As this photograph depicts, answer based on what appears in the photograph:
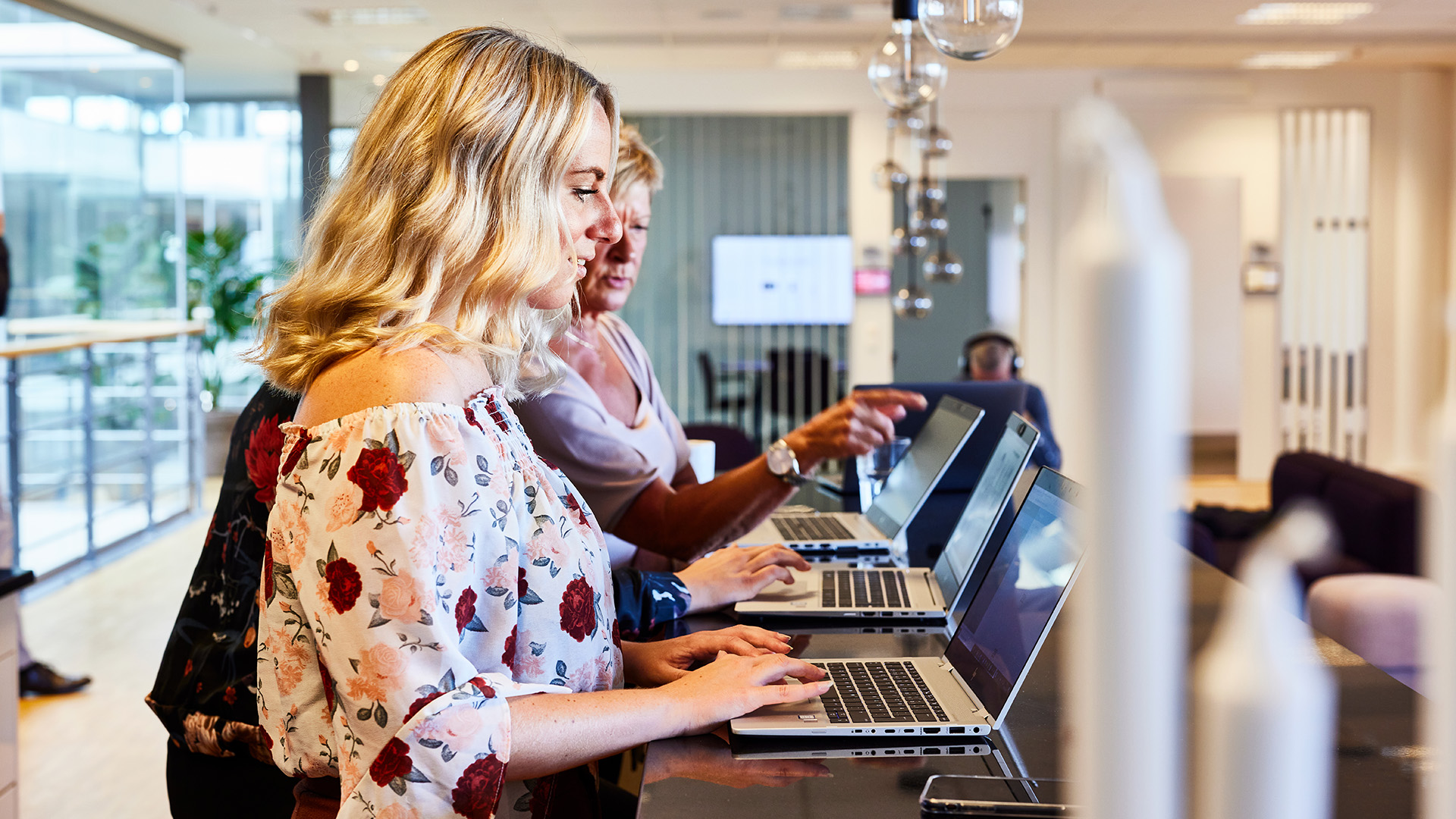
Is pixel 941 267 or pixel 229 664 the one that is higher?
pixel 941 267

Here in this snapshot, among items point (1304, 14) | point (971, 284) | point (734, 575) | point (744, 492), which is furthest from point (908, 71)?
point (971, 284)

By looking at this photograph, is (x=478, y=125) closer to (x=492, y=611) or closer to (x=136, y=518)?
(x=492, y=611)

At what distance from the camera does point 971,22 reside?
5.60ft

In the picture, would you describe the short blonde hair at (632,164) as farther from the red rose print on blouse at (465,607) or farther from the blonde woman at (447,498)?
the red rose print on blouse at (465,607)

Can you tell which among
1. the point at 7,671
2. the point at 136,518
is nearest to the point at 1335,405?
the point at 136,518

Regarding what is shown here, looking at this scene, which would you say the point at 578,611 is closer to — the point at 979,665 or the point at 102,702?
the point at 979,665

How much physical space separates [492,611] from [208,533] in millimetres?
497

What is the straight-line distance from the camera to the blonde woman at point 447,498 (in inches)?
36.2

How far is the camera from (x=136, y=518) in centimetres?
643

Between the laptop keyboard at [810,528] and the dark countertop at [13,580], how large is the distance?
1.39 meters

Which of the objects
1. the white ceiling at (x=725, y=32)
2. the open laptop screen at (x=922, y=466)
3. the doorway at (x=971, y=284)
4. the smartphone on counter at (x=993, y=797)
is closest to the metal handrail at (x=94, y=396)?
the white ceiling at (x=725, y=32)

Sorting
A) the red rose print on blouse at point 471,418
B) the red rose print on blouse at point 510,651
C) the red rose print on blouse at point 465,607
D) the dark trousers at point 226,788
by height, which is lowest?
the dark trousers at point 226,788

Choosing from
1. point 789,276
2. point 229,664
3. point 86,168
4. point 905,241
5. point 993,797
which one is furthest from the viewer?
point 789,276

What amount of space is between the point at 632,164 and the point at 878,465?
0.78m
